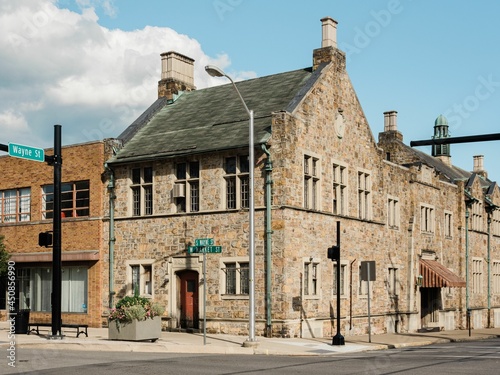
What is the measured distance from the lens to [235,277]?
95.1ft

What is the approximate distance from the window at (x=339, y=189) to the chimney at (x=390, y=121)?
56.9ft

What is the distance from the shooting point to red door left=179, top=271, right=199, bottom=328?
1184 inches

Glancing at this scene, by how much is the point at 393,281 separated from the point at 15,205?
17.9 m

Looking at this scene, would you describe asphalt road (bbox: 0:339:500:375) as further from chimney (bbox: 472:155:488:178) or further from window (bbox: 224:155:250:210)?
chimney (bbox: 472:155:488:178)

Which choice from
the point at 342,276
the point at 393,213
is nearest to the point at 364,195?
the point at 393,213

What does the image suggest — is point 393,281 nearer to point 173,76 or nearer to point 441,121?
point 173,76

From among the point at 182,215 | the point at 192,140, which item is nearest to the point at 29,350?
the point at 182,215

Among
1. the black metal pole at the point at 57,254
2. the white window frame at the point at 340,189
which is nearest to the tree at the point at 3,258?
the black metal pole at the point at 57,254

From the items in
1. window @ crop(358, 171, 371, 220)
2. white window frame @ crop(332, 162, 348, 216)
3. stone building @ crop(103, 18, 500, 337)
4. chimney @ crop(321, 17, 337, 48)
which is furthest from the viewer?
window @ crop(358, 171, 371, 220)

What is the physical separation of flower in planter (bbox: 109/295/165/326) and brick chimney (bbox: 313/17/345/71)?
13.3 metres

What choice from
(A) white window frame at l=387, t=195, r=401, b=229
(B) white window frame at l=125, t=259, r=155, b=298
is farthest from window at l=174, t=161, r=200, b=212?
(A) white window frame at l=387, t=195, r=401, b=229

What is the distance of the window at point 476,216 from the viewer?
4740 cm

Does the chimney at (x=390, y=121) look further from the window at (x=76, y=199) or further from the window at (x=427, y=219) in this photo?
the window at (x=76, y=199)

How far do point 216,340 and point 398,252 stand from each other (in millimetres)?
14047
